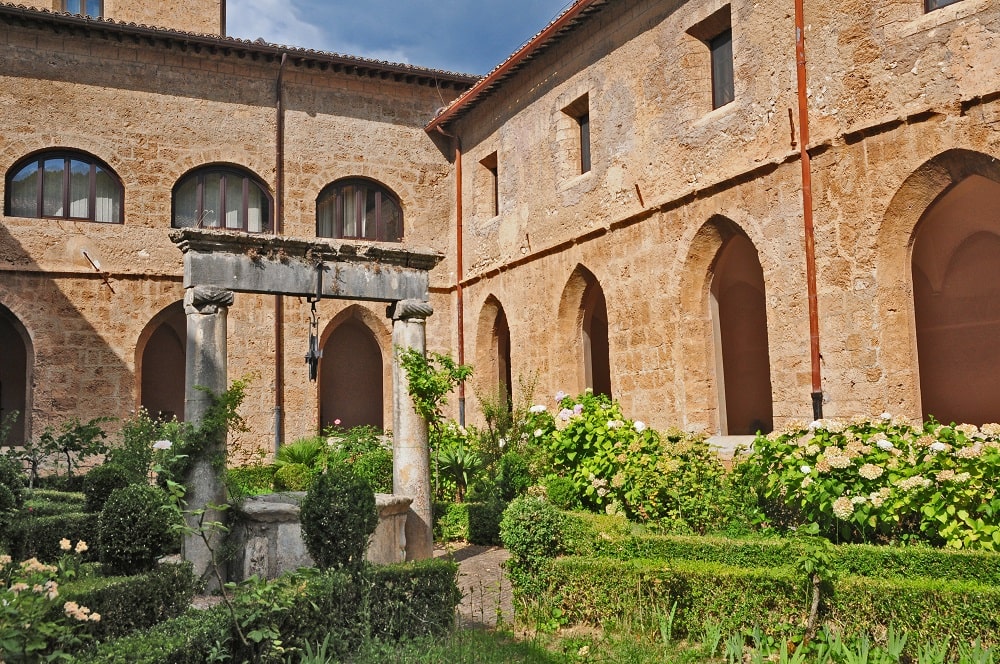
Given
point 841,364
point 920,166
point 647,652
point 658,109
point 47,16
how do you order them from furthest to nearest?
point 47,16 → point 658,109 → point 841,364 → point 920,166 → point 647,652

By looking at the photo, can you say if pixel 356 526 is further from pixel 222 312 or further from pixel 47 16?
pixel 47 16

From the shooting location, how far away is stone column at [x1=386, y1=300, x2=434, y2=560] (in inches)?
311

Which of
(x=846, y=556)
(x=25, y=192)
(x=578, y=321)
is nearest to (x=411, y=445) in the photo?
(x=846, y=556)

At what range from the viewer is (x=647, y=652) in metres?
5.05

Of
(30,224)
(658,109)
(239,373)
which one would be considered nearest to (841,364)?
(658,109)

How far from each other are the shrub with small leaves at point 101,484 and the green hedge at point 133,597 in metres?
2.51

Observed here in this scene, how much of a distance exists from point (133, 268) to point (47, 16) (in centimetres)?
417

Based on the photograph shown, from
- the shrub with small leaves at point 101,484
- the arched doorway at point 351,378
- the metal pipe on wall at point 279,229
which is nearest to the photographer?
the shrub with small leaves at point 101,484

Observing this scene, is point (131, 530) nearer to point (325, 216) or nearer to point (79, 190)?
point (79, 190)

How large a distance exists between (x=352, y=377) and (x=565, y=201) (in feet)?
21.7

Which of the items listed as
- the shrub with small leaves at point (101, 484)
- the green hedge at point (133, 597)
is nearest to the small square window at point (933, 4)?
the green hedge at point (133, 597)

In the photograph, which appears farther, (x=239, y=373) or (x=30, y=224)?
(x=239, y=373)

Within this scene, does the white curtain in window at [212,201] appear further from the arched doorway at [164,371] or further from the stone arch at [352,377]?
the stone arch at [352,377]

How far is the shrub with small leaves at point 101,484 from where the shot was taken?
7340mm
